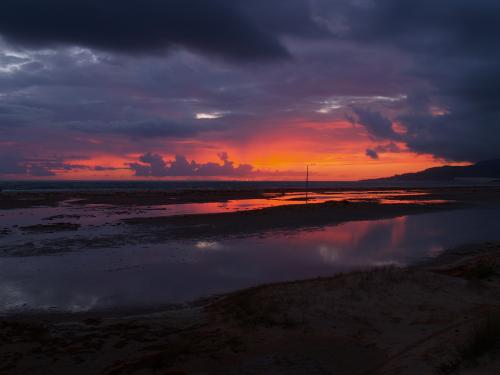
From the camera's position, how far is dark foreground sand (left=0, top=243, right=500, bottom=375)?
7133 millimetres

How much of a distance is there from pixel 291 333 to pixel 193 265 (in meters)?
7.93

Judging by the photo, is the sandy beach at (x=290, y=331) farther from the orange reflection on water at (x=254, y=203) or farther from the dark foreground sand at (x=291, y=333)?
the orange reflection on water at (x=254, y=203)

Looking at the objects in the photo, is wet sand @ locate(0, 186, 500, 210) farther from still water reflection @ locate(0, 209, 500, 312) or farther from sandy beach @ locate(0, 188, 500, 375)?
sandy beach @ locate(0, 188, 500, 375)

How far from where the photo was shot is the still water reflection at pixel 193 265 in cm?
1191

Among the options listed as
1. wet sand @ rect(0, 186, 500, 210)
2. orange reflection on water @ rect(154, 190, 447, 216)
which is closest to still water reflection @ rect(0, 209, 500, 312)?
orange reflection on water @ rect(154, 190, 447, 216)

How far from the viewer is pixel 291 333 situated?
8.56 meters

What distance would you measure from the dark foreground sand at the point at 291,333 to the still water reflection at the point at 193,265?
5.04ft

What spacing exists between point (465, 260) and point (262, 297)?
382 inches

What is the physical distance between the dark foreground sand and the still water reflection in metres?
1.54

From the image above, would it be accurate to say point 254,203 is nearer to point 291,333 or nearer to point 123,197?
point 123,197

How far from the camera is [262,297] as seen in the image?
10.5m

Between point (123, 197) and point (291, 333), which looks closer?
point (291, 333)

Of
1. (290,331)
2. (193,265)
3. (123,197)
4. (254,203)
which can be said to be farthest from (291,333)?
(123,197)

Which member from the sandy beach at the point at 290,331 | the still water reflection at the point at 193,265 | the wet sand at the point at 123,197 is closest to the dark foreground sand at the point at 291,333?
the sandy beach at the point at 290,331
